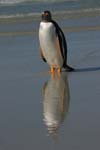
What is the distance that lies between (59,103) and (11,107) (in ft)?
2.01

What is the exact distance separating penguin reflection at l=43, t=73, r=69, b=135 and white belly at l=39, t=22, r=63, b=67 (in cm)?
36

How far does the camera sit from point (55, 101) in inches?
320

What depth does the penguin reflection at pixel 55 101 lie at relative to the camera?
6983 millimetres

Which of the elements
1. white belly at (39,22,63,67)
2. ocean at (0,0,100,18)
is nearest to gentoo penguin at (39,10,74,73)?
white belly at (39,22,63,67)

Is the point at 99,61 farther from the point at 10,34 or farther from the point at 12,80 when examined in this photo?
the point at 10,34

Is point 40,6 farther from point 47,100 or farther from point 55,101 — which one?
point 55,101

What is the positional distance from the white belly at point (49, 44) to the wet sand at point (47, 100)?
0.31 m

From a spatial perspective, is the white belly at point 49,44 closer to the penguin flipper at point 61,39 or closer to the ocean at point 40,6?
the penguin flipper at point 61,39

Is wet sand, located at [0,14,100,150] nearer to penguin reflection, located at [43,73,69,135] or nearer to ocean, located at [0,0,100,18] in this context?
penguin reflection, located at [43,73,69,135]

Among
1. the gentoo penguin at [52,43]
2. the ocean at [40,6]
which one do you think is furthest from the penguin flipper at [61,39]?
the ocean at [40,6]

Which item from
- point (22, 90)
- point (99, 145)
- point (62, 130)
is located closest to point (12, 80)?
point (22, 90)

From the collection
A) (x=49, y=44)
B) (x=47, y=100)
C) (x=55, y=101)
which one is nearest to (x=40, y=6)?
(x=49, y=44)

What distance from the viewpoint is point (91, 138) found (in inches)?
242

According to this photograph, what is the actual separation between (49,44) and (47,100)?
2.29 m
